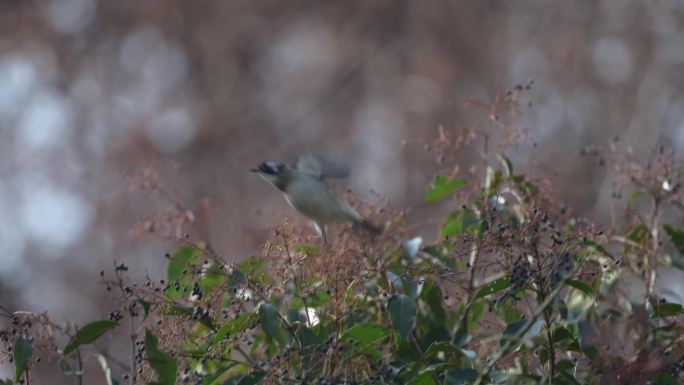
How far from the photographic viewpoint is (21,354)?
2.18 metres

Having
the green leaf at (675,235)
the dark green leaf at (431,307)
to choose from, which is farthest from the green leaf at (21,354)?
the green leaf at (675,235)

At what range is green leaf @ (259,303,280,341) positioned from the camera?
2.21 m

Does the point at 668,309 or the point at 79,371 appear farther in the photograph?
the point at 668,309

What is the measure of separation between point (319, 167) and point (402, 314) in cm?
203

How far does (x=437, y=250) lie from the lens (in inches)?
113

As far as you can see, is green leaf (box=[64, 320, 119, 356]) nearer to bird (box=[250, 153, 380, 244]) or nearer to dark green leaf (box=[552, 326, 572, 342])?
dark green leaf (box=[552, 326, 572, 342])

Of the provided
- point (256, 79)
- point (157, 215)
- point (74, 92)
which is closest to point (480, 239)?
point (157, 215)

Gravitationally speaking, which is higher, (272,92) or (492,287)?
(492,287)

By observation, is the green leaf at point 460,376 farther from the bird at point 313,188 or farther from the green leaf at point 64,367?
the bird at point 313,188

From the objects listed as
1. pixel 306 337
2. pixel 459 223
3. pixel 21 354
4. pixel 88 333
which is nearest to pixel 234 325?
pixel 306 337

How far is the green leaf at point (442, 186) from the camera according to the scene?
3.04 meters

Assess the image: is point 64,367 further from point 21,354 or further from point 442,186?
point 442,186

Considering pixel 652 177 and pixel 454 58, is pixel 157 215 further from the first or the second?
pixel 454 58

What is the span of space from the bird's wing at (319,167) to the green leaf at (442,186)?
3.37 feet
